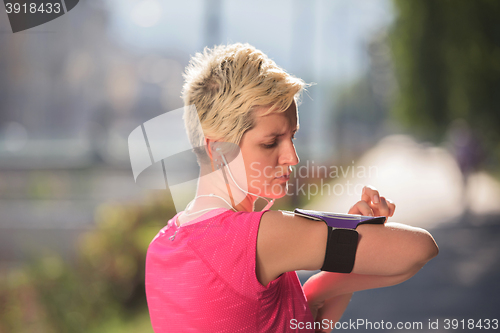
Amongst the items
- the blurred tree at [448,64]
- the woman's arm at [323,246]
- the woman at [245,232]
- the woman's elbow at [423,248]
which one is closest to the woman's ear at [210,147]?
the woman at [245,232]

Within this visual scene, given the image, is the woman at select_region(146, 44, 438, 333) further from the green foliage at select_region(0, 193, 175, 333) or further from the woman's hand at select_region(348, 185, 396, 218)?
the green foliage at select_region(0, 193, 175, 333)

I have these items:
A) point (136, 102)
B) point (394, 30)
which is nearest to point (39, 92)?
point (136, 102)

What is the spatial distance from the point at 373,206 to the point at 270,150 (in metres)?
0.32

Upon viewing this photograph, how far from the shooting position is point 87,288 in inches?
111

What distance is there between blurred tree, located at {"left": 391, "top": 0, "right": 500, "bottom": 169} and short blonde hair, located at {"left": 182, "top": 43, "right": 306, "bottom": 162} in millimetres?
6861

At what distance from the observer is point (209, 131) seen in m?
1.10

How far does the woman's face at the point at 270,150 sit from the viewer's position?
104 cm

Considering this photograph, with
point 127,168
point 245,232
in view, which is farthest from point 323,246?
point 127,168

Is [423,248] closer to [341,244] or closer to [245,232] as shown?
[341,244]

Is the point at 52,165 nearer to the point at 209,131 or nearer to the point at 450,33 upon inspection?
the point at 450,33

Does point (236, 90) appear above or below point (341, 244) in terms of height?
above

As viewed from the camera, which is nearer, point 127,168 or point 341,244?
point 341,244

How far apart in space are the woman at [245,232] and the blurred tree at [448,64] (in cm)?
689

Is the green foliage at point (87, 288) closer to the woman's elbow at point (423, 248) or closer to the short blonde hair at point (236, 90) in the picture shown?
the short blonde hair at point (236, 90)
